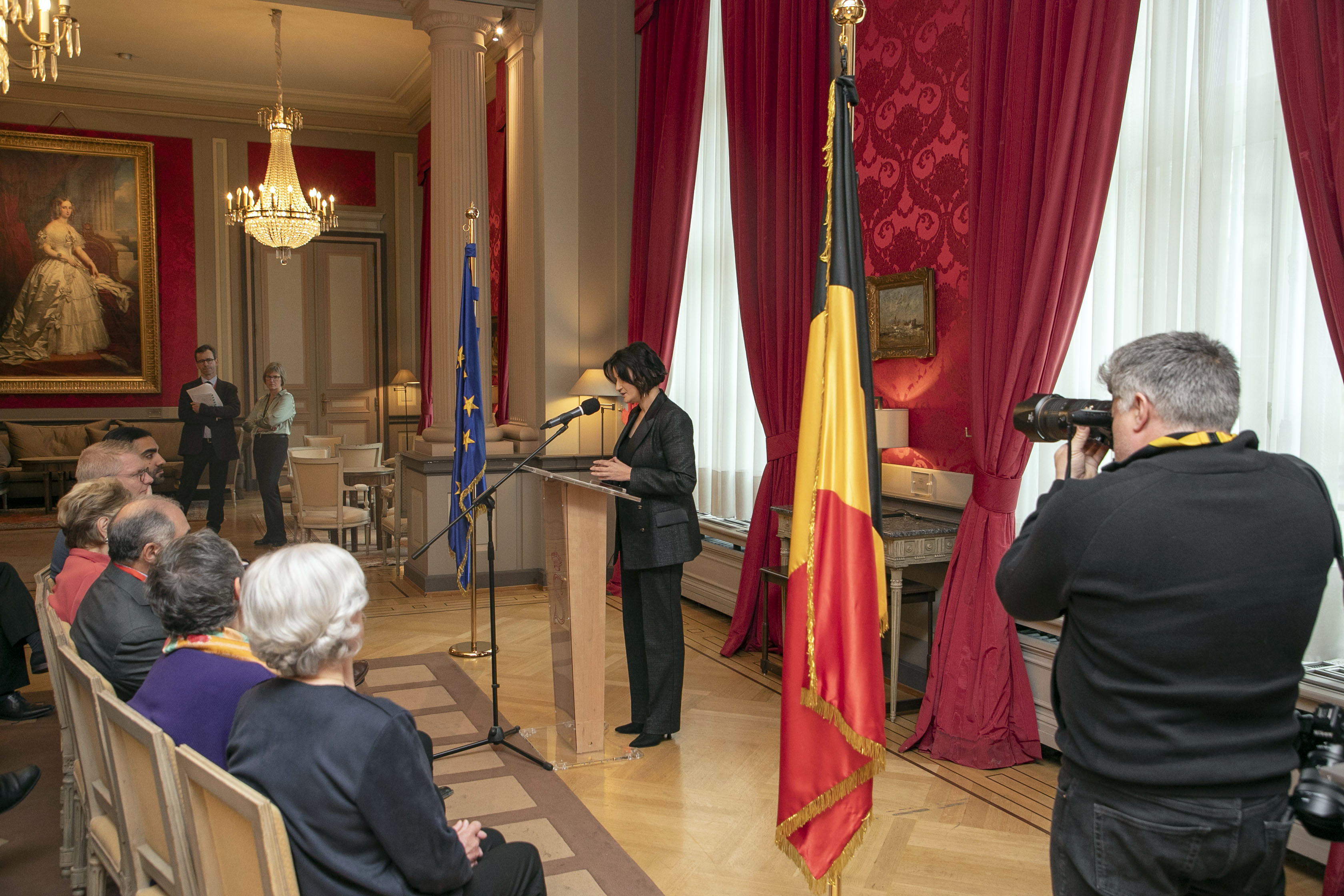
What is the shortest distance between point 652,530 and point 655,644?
1.57 feet

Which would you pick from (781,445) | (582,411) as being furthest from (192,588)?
(781,445)

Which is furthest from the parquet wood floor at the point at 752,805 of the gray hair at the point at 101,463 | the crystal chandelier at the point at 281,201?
the crystal chandelier at the point at 281,201

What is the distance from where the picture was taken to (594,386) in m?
6.71

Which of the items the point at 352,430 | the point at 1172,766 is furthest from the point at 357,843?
the point at 352,430

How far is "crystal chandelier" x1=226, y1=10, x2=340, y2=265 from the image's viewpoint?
8.41 meters

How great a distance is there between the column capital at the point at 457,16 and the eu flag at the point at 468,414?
6.84 feet

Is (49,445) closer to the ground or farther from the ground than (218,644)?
closer to the ground

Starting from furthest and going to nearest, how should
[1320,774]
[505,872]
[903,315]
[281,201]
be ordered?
[281,201], [903,315], [505,872], [1320,774]

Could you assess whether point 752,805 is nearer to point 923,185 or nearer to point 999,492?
point 999,492

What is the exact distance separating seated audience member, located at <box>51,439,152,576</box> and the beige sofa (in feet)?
22.9

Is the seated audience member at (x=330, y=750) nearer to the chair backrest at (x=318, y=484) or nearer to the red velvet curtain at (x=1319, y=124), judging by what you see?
the red velvet curtain at (x=1319, y=124)

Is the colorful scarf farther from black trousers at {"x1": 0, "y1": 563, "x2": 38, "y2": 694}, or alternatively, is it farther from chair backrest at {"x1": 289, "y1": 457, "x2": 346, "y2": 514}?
chair backrest at {"x1": 289, "y1": 457, "x2": 346, "y2": 514}

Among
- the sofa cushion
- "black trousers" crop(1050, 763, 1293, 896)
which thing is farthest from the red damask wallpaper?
the sofa cushion

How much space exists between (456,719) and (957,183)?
3270mm
